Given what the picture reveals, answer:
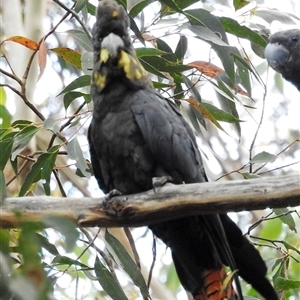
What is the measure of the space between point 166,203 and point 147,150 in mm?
263

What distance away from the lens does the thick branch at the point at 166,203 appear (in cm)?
139

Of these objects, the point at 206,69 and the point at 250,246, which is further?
the point at 206,69

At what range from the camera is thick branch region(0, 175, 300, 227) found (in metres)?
1.39

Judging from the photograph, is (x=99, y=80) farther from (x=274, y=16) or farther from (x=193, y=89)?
(x=274, y=16)

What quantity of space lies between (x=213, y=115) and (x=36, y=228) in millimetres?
1217

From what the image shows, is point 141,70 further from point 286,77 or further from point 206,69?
point 286,77

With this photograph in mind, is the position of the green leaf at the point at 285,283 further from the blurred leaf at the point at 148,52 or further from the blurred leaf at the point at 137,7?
the blurred leaf at the point at 137,7

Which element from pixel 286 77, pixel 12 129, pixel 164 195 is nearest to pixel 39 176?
pixel 12 129

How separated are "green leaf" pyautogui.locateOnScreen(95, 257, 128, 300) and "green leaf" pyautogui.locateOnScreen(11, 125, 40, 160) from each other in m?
0.43

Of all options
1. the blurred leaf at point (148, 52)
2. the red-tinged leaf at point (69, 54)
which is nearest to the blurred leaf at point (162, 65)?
the blurred leaf at point (148, 52)

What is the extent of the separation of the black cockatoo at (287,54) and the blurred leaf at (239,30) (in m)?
0.42

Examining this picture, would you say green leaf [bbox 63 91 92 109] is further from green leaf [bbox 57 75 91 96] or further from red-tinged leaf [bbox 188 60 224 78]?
red-tinged leaf [bbox 188 60 224 78]

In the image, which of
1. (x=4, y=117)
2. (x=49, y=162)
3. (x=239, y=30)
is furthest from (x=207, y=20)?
(x=4, y=117)

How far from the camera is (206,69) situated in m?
1.97
